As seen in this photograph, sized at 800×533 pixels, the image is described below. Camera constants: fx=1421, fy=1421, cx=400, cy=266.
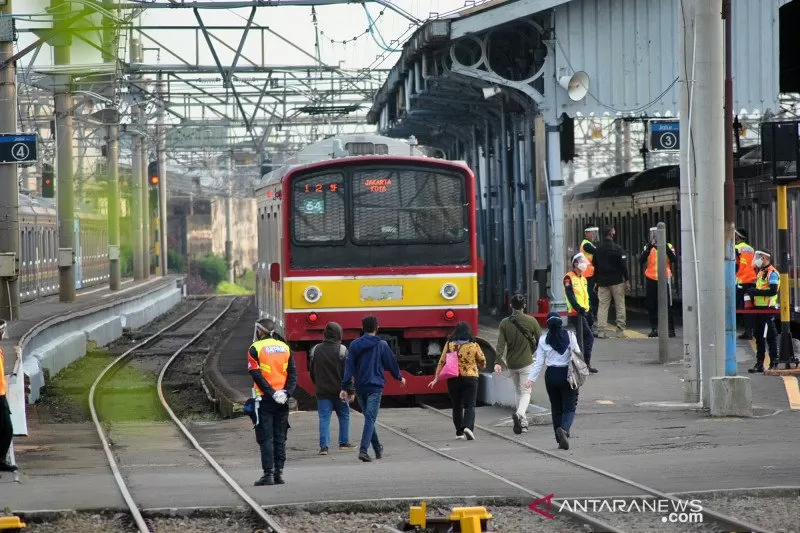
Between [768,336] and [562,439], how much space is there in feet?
22.8

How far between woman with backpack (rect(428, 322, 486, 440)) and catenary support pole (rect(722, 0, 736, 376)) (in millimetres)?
3078

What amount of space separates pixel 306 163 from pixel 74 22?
48.4 feet

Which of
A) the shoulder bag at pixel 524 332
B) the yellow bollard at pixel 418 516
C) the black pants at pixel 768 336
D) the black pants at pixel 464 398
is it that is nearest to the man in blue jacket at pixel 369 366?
the black pants at pixel 464 398

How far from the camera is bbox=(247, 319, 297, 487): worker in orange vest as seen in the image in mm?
11442

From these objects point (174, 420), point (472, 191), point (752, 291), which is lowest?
point (174, 420)

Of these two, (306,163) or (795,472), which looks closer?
(795,472)

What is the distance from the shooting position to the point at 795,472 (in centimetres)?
1089

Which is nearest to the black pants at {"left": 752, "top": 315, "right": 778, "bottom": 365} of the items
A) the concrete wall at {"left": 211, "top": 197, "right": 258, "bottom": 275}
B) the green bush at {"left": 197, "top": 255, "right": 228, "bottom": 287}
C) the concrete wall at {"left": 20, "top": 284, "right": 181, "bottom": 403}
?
the concrete wall at {"left": 20, "top": 284, "right": 181, "bottom": 403}

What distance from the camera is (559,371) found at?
13.1 metres

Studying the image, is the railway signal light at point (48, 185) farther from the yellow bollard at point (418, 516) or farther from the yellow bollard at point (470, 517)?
the yellow bollard at point (470, 517)

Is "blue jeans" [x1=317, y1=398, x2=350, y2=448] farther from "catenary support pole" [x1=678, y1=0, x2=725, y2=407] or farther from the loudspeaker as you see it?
the loudspeaker

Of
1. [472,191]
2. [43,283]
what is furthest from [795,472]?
[43,283]

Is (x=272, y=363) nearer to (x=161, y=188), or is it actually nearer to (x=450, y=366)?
(x=450, y=366)

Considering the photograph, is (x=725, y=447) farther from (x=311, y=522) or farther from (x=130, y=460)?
(x=130, y=460)
